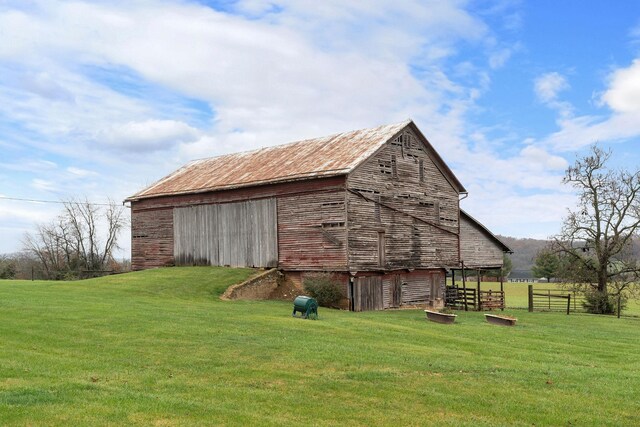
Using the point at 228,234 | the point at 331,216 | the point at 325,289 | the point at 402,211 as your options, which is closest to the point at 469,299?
the point at 402,211

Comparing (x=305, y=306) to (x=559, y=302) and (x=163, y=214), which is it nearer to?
(x=163, y=214)

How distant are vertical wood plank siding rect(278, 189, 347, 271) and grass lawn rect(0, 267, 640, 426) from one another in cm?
1090

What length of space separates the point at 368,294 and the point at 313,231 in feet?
16.7

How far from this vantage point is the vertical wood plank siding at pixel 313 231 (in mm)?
35688

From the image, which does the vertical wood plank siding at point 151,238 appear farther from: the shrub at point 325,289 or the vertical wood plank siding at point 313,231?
the shrub at point 325,289

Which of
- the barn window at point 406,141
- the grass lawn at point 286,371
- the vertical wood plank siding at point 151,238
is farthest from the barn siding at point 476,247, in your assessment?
the grass lawn at point 286,371

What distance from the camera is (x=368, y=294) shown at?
36844 mm

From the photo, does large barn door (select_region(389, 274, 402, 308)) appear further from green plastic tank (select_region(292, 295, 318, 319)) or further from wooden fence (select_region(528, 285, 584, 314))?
green plastic tank (select_region(292, 295, 318, 319))

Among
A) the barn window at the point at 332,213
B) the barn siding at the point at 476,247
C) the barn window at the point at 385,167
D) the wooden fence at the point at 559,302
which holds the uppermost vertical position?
the barn window at the point at 385,167

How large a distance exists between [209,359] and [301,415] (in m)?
4.97

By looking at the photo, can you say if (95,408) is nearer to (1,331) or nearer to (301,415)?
(301,415)

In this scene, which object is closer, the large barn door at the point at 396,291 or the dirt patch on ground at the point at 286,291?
the dirt patch on ground at the point at 286,291

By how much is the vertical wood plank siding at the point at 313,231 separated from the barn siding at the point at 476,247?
15465mm

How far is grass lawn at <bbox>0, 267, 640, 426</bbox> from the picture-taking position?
10.6 metres
